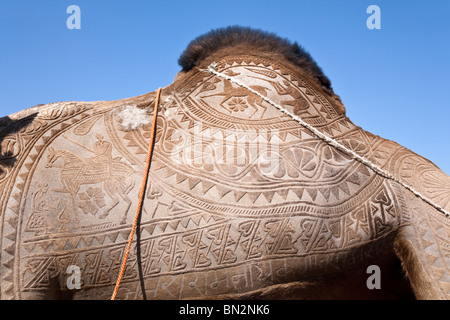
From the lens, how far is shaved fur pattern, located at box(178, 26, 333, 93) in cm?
285

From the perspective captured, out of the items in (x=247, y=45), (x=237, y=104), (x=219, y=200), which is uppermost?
(x=247, y=45)

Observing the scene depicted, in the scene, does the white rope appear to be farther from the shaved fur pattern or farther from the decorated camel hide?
the shaved fur pattern

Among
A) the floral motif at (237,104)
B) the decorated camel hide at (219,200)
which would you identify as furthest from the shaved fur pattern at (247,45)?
the floral motif at (237,104)

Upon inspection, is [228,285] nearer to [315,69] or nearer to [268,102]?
[268,102]

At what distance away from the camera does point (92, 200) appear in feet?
7.45

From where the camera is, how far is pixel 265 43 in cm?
286

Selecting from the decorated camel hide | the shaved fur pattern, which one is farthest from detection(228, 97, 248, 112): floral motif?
the shaved fur pattern

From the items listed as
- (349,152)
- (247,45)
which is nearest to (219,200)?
(349,152)

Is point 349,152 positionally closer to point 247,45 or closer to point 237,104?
point 237,104

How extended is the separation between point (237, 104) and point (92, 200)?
98 centimetres

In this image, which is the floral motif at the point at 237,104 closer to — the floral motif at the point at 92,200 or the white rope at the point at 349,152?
the white rope at the point at 349,152

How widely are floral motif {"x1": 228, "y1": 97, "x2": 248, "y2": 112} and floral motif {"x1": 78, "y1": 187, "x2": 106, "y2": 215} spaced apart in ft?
2.90

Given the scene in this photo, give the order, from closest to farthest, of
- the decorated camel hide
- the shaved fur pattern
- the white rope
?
the decorated camel hide
the white rope
the shaved fur pattern
